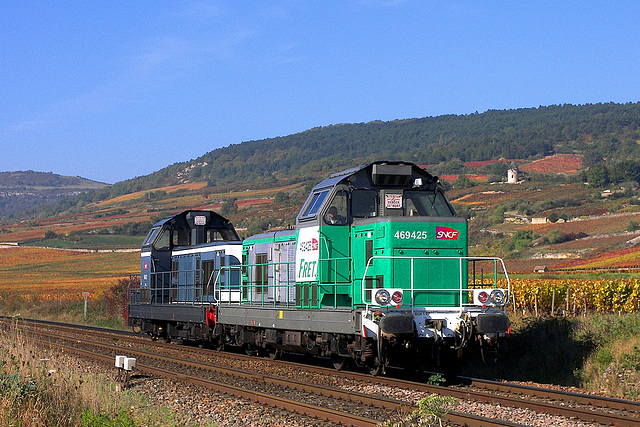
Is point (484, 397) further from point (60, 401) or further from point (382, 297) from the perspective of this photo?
point (60, 401)

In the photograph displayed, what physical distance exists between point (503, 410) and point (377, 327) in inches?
92.2

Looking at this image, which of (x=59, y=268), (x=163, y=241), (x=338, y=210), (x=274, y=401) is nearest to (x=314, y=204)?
(x=338, y=210)

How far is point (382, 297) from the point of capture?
11211mm

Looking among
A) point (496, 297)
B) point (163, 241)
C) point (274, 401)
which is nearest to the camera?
point (274, 401)

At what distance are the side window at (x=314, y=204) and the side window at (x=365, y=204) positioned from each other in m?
0.56

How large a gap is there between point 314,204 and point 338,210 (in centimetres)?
75

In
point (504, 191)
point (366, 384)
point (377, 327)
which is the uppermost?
point (504, 191)

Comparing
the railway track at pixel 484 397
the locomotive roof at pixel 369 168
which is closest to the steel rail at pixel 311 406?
the railway track at pixel 484 397

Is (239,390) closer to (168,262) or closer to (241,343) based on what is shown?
(241,343)

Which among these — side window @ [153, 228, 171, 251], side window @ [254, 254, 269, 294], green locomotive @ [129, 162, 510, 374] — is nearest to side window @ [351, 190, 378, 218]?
green locomotive @ [129, 162, 510, 374]

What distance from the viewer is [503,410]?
31.8ft

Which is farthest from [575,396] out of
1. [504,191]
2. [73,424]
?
[504,191]

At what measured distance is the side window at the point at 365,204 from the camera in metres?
13.0

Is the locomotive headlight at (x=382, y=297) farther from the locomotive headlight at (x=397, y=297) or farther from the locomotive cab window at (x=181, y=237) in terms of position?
the locomotive cab window at (x=181, y=237)
